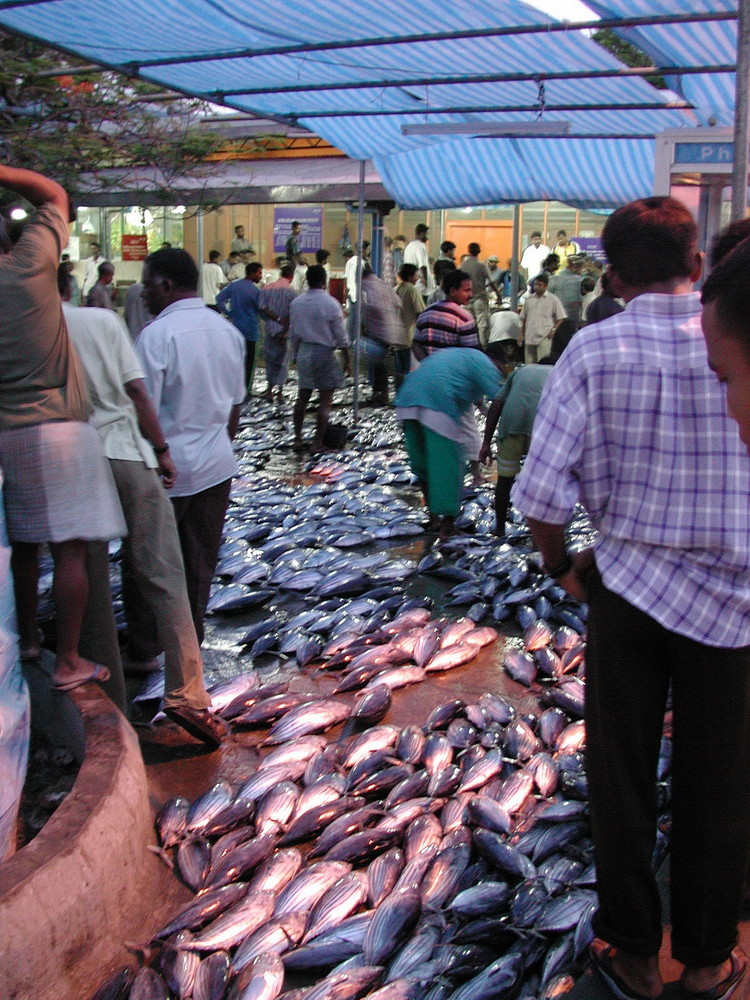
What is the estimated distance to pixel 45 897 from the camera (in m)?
2.54

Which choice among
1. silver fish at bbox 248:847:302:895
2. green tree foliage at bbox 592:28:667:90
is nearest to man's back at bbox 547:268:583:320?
green tree foliage at bbox 592:28:667:90

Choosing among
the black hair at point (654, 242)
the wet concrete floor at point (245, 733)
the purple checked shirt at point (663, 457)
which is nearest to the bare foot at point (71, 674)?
the wet concrete floor at point (245, 733)

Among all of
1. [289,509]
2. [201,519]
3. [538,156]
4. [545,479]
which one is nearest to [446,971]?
[545,479]

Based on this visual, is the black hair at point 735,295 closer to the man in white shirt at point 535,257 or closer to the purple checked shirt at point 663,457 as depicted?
the purple checked shirt at point 663,457

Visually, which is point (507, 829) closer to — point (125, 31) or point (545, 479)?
point (545, 479)

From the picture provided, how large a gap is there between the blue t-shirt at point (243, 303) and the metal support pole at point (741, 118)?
31.4 ft

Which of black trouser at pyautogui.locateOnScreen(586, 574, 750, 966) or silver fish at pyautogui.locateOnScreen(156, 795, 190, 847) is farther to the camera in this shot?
silver fish at pyautogui.locateOnScreen(156, 795, 190, 847)

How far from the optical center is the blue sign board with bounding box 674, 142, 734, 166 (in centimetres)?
594

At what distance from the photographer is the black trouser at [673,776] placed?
2.28 metres

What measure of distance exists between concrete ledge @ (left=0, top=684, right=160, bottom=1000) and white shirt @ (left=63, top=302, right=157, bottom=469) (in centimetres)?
117

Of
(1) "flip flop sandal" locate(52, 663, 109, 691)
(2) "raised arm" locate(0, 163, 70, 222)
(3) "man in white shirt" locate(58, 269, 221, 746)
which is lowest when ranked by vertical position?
(1) "flip flop sandal" locate(52, 663, 109, 691)

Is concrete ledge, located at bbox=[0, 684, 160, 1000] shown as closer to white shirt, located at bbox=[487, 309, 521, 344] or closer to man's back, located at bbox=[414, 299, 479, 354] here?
man's back, located at bbox=[414, 299, 479, 354]

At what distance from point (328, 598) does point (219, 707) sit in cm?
174

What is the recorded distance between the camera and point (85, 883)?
8.84ft
